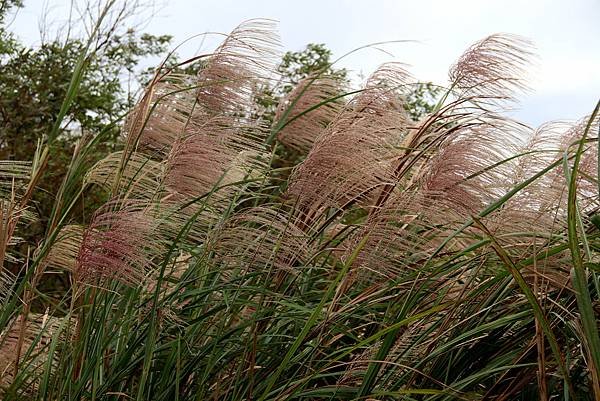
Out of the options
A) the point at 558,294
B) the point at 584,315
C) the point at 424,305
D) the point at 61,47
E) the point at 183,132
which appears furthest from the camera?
the point at 61,47

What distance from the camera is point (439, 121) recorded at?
2.94 m

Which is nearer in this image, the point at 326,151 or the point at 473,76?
the point at 326,151

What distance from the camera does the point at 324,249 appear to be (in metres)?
2.58

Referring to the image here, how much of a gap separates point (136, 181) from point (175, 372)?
24.1 inches

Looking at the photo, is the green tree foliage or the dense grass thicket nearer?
the dense grass thicket

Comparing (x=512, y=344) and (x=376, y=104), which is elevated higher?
(x=376, y=104)

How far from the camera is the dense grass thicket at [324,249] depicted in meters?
2.32

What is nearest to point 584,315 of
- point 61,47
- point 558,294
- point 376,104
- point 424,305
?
point 558,294

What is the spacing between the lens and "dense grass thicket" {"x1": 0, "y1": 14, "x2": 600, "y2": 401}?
232 centimetres

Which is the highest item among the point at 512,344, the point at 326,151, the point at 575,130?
the point at 575,130

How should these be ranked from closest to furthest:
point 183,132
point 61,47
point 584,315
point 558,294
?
point 584,315 → point 558,294 → point 183,132 → point 61,47

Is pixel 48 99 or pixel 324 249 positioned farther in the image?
pixel 48 99

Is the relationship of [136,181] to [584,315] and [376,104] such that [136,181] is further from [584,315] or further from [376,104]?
[584,315]

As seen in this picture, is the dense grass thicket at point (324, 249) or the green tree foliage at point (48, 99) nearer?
the dense grass thicket at point (324, 249)
